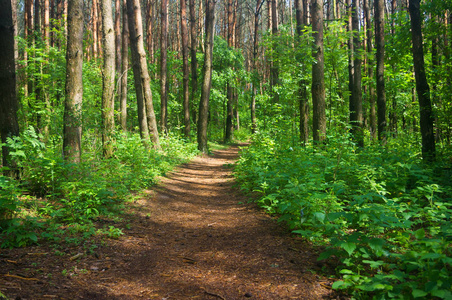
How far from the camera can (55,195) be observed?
5375 mm

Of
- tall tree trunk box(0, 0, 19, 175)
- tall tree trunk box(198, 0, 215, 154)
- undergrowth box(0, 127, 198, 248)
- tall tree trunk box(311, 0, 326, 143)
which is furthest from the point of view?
tall tree trunk box(198, 0, 215, 154)

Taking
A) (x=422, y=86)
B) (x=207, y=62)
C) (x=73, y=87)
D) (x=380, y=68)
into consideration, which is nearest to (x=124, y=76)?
(x=207, y=62)

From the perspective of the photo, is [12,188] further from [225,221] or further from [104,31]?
[104,31]

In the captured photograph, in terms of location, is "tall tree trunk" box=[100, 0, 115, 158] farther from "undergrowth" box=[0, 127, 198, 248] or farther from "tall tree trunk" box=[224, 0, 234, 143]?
"tall tree trunk" box=[224, 0, 234, 143]

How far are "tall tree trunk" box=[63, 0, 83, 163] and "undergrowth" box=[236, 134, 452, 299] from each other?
3973mm

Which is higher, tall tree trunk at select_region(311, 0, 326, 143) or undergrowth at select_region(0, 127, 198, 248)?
tall tree trunk at select_region(311, 0, 326, 143)

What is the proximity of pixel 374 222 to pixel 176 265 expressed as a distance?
2.31 metres

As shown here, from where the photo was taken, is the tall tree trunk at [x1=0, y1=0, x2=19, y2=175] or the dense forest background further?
the tall tree trunk at [x1=0, y1=0, x2=19, y2=175]

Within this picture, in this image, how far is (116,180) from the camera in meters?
6.57

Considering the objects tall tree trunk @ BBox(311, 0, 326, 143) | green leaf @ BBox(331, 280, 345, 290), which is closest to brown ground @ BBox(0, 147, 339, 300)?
green leaf @ BBox(331, 280, 345, 290)

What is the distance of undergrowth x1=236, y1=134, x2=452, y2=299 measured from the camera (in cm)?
240

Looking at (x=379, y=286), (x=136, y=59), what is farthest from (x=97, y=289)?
(x=136, y=59)

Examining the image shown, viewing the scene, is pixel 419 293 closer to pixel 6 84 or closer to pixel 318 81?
pixel 6 84

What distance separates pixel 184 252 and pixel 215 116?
2850cm
